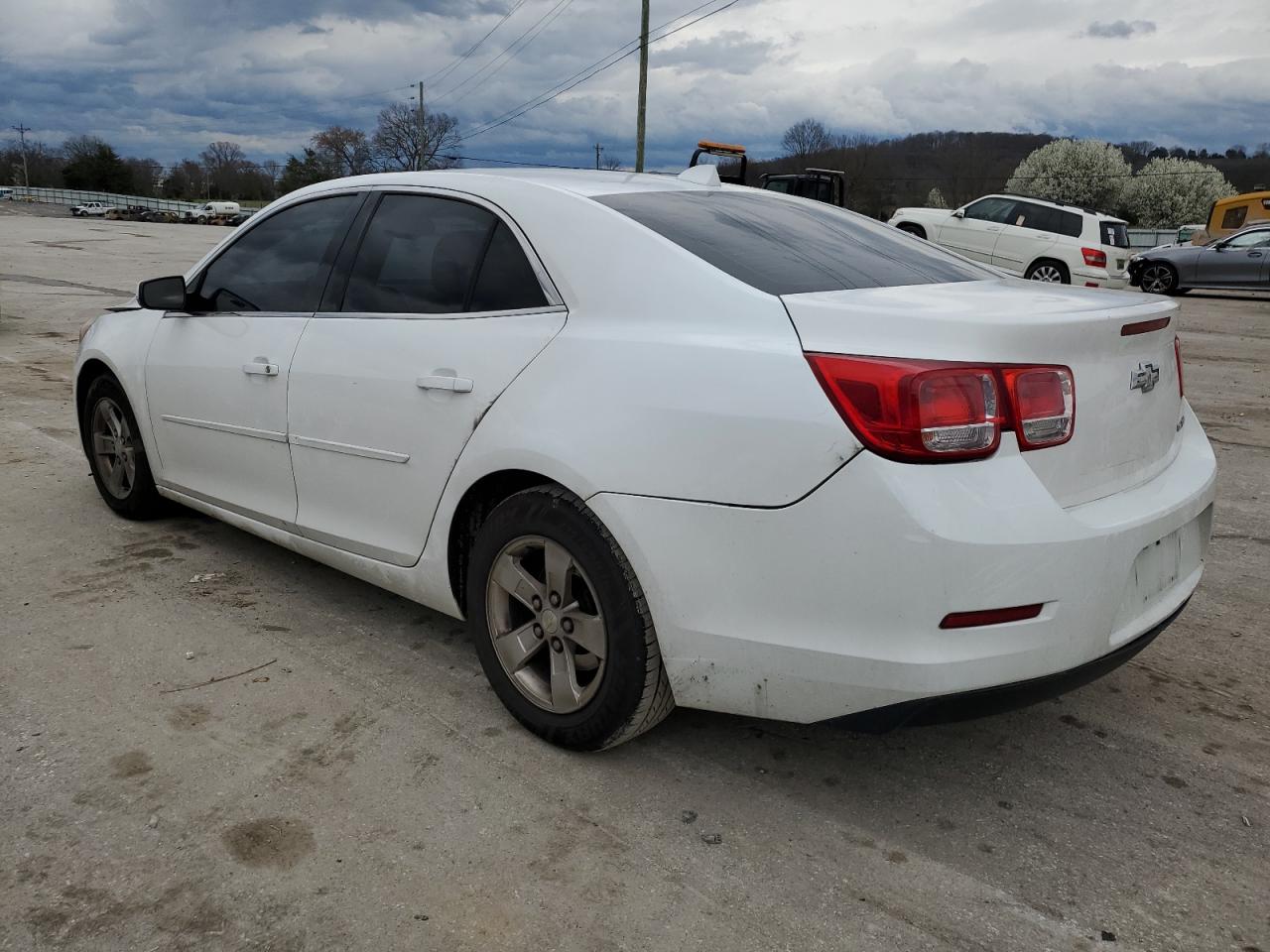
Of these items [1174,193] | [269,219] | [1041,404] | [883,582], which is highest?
[1174,193]

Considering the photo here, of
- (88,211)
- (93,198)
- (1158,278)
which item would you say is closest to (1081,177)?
(1158,278)

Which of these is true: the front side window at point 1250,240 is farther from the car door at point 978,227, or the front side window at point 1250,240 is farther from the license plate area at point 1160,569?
the license plate area at point 1160,569

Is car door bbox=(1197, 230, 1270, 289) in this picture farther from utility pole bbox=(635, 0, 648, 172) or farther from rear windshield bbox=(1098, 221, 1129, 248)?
utility pole bbox=(635, 0, 648, 172)

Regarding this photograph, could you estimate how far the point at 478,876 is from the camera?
2.30 m

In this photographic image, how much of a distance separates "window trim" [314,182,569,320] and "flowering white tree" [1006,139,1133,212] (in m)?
75.4

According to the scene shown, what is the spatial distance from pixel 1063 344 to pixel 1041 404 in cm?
16

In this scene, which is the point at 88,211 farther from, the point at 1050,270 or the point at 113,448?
the point at 113,448

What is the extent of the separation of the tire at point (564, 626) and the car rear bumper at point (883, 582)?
9 centimetres

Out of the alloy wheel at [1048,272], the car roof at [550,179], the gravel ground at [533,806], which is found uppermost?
the car roof at [550,179]

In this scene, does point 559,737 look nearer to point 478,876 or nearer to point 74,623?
point 478,876

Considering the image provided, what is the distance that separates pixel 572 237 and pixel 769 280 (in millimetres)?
604

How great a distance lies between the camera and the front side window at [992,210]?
1795cm

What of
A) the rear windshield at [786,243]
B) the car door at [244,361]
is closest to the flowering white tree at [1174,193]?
the rear windshield at [786,243]

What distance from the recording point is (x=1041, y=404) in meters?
2.28
